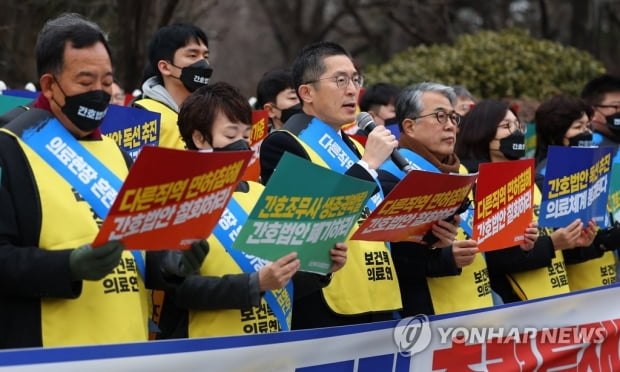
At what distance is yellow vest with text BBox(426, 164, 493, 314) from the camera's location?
5766 mm

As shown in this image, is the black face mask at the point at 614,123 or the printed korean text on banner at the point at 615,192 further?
the black face mask at the point at 614,123

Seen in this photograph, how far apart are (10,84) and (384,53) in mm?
13276

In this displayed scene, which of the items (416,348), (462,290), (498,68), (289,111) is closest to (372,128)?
(416,348)

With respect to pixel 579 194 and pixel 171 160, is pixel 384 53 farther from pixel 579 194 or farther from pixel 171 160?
pixel 171 160

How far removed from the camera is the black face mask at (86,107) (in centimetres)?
390

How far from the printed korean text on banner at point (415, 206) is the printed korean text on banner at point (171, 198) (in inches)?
34.5

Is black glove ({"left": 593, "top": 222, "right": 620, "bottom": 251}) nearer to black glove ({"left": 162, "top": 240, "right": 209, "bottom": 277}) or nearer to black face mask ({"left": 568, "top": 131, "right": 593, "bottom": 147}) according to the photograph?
black face mask ({"left": 568, "top": 131, "right": 593, "bottom": 147})

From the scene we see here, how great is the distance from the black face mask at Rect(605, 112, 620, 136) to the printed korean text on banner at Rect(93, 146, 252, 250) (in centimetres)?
480

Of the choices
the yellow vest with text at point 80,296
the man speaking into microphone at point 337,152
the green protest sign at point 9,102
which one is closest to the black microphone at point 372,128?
the man speaking into microphone at point 337,152

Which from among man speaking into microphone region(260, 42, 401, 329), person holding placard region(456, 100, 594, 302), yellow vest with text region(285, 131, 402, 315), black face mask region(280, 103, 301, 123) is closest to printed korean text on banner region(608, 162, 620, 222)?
person holding placard region(456, 100, 594, 302)

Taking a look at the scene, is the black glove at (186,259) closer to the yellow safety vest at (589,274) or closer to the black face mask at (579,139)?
the yellow safety vest at (589,274)

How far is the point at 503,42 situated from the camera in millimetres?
14805

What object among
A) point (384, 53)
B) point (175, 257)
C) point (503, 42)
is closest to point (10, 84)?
point (503, 42)

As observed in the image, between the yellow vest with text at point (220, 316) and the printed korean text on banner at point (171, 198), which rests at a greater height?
the printed korean text on banner at point (171, 198)
